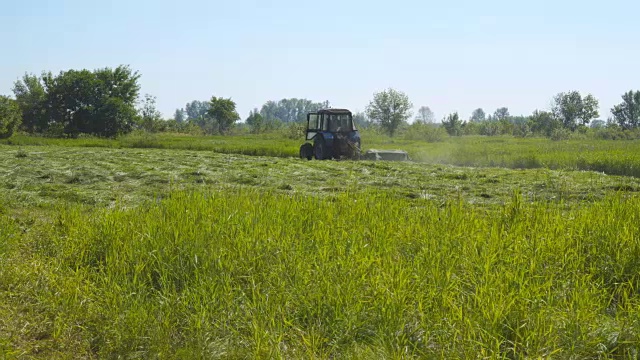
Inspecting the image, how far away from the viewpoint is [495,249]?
5016 mm

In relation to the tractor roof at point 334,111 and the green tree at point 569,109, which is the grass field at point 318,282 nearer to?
the tractor roof at point 334,111

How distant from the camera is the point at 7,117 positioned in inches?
1375

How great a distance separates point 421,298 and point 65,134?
1572 inches

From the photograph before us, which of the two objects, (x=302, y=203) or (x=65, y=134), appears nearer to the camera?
(x=302, y=203)

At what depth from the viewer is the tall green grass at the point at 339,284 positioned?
3855 millimetres

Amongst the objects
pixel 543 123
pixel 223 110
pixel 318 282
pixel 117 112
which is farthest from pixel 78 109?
pixel 543 123

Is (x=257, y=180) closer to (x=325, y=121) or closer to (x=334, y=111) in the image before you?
(x=334, y=111)

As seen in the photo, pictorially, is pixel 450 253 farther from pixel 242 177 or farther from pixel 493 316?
pixel 242 177

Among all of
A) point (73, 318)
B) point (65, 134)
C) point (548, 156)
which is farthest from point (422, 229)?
point (65, 134)

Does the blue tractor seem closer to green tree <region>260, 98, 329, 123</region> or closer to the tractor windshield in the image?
the tractor windshield

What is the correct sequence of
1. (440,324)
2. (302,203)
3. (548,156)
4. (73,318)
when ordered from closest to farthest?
(440,324), (73,318), (302,203), (548,156)

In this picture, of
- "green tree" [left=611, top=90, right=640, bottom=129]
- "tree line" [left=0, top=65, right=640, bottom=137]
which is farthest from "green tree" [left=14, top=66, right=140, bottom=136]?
"green tree" [left=611, top=90, right=640, bottom=129]

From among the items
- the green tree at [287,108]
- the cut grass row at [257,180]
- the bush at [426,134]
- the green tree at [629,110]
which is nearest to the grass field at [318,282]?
the cut grass row at [257,180]

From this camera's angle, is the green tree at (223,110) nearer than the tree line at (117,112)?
No
